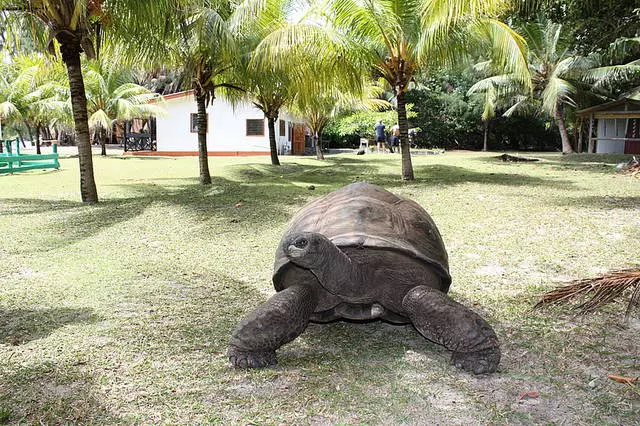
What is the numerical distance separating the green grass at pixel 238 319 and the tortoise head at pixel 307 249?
650 mm

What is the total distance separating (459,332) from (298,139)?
1192 inches

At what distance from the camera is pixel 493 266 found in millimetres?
5348

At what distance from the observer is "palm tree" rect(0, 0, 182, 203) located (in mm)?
8969

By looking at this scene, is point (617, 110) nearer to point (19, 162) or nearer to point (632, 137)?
point (632, 137)

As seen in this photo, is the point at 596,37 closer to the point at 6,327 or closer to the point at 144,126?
the point at 6,327

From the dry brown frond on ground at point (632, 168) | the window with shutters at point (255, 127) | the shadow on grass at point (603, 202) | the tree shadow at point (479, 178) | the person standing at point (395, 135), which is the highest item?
the window with shutters at point (255, 127)

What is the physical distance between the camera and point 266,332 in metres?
2.99

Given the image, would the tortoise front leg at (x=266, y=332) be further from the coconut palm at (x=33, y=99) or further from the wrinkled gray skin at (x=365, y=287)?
the coconut palm at (x=33, y=99)

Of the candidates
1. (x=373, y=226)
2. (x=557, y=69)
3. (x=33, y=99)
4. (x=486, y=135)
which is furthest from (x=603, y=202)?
(x=33, y=99)

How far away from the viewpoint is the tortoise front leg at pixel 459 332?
9.62 ft

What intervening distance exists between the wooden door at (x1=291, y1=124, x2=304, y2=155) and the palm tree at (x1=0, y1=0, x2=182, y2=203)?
2178 centimetres

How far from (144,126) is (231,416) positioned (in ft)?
137

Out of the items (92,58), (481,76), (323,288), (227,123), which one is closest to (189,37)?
(92,58)

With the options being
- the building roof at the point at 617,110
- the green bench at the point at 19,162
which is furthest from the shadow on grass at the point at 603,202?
the green bench at the point at 19,162
